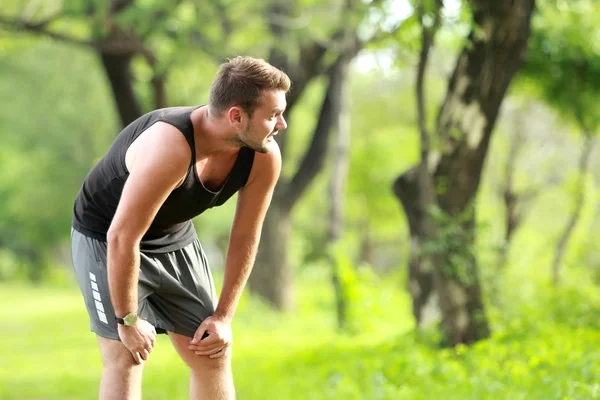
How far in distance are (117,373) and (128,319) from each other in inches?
14.8

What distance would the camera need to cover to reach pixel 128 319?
3789mm

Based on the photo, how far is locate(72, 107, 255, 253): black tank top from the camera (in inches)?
149

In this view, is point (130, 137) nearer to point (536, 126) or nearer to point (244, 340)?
point (244, 340)

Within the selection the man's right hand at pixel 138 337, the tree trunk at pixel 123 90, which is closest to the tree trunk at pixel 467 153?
the man's right hand at pixel 138 337

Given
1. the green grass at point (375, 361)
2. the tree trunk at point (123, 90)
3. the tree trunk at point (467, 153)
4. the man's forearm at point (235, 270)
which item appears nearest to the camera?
the man's forearm at point (235, 270)

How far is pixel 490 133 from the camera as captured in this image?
8367 mm

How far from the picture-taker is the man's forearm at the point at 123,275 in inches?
143

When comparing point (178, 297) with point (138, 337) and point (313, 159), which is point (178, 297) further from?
point (313, 159)

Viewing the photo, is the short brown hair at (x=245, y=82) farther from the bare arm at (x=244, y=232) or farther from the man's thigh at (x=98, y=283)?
the man's thigh at (x=98, y=283)

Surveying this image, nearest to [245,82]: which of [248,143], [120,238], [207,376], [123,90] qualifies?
[248,143]

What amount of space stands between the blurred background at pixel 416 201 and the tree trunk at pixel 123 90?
0.03 m

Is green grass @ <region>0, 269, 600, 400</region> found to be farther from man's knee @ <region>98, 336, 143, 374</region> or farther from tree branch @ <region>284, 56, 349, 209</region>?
tree branch @ <region>284, 56, 349, 209</region>

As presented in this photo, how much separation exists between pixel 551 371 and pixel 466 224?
225cm

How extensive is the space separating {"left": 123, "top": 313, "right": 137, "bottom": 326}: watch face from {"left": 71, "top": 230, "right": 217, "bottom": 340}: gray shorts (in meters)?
0.21
